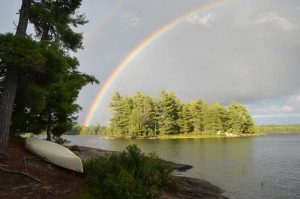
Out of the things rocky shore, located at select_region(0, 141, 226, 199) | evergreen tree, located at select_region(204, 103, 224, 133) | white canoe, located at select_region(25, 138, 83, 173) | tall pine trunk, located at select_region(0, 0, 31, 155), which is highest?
evergreen tree, located at select_region(204, 103, 224, 133)

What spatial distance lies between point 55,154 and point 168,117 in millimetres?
100177

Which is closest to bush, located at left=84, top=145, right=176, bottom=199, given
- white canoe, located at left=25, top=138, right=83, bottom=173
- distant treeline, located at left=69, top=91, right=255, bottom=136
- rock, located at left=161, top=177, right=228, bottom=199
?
rock, located at left=161, top=177, right=228, bottom=199

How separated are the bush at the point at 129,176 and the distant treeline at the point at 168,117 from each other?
96.5 meters

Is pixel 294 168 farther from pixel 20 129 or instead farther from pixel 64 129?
pixel 20 129

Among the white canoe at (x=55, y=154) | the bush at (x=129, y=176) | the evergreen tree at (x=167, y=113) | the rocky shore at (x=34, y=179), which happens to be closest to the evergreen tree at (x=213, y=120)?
the evergreen tree at (x=167, y=113)

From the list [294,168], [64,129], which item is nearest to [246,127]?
[294,168]

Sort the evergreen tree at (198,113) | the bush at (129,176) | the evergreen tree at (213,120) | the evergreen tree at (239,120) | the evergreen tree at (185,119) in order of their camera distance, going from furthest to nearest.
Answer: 1. the evergreen tree at (239,120)
2. the evergreen tree at (198,113)
3. the evergreen tree at (213,120)
4. the evergreen tree at (185,119)
5. the bush at (129,176)

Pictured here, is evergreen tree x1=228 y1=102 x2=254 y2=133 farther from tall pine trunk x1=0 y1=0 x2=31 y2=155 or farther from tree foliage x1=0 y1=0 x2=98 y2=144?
tall pine trunk x1=0 y1=0 x2=31 y2=155

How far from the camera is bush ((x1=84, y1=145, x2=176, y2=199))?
12680mm

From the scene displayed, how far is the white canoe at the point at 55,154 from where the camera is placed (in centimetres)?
1467

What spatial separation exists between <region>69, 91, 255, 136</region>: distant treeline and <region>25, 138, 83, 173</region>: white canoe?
9609cm

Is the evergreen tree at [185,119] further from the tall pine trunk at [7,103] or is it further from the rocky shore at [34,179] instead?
the tall pine trunk at [7,103]

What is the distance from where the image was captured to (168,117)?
115m

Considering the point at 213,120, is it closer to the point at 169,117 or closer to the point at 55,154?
the point at 169,117
